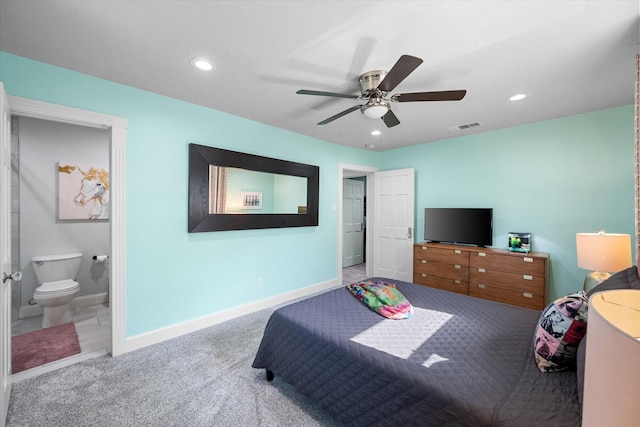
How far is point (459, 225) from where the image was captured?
3.94 meters

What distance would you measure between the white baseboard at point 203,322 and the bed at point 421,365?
1.15 metres

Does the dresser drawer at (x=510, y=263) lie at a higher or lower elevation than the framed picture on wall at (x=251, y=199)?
lower

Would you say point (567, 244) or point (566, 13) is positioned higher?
point (566, 13)

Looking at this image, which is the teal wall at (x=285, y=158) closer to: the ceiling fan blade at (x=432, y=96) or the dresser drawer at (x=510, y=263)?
the dresser drawer at (x=510, y=263)

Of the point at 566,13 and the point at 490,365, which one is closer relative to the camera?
the point at 490,365

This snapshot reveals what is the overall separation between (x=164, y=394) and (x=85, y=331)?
5.48 ft

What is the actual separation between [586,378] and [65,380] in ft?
9.96

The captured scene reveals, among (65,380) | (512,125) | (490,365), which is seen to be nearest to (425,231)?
(512,125)

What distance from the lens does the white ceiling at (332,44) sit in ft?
4.92

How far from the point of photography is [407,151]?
15.4 ft

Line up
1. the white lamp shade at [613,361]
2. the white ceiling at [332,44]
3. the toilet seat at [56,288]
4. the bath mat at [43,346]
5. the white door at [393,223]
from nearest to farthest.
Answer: the white lamp shade at [613,361] < the white ceiling at [332,44] < the bath mat at [43,346] < the toilet seat at [56,288] < the white door at [393,223]

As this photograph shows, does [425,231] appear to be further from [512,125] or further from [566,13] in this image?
[566,13]

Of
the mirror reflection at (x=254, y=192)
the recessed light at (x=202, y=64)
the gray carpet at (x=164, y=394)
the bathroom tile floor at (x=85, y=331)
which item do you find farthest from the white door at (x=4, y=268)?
the mirror reflection at (x=254, y=192)

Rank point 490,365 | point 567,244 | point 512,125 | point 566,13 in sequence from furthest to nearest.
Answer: point 512,125
point 567,244
point 566,13
point 490,365
